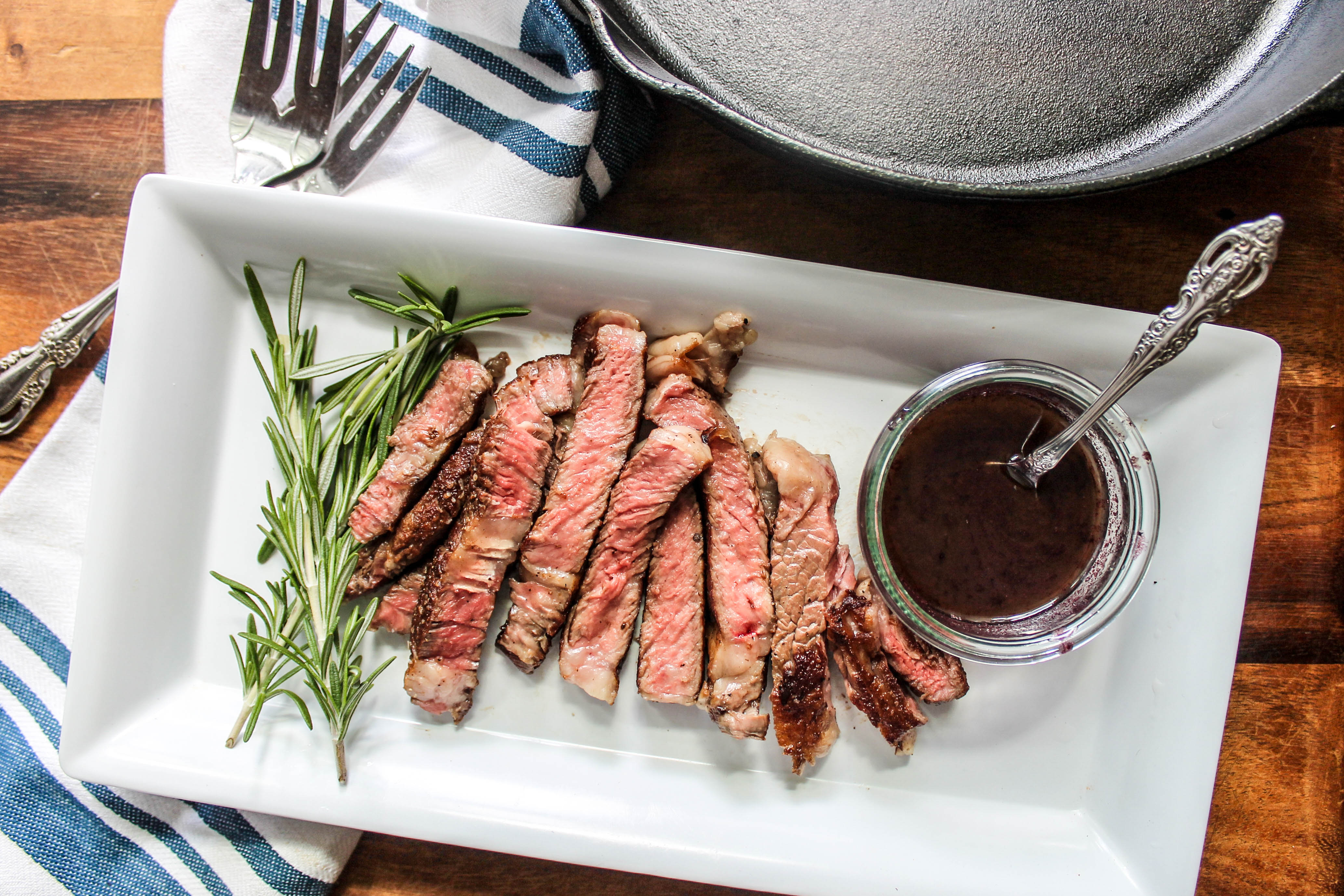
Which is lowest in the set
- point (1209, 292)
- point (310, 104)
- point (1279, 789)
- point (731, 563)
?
point (1279, 789)

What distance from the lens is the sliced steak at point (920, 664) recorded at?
152 cm

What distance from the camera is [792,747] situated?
146cm

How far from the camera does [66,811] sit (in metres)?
1.58

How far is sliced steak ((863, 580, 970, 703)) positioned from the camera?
1.52 m

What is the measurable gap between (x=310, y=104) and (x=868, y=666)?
1.50 meters

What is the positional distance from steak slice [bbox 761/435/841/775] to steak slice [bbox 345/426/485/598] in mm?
581

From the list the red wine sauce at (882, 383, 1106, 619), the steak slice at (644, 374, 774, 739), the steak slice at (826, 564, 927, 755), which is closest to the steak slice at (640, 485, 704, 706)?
the steak slice at (644, 374, 774, 739)

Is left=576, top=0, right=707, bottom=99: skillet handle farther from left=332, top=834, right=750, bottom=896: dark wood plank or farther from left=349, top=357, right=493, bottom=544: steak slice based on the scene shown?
left=332, top=834, right=750, bottom=896: dark wood plank

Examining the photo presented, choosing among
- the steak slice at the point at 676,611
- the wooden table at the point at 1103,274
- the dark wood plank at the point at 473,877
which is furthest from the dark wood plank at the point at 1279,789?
the steak slice at the point at 676,611

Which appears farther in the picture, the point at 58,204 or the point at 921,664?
the point at 58,204

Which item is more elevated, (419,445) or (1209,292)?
(1209,292)

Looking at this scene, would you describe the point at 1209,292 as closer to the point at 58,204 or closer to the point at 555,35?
the point at 555,35

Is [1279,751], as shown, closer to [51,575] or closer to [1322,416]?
[1322,416]

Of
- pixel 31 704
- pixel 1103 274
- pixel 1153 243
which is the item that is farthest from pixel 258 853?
pixel 1153 243
